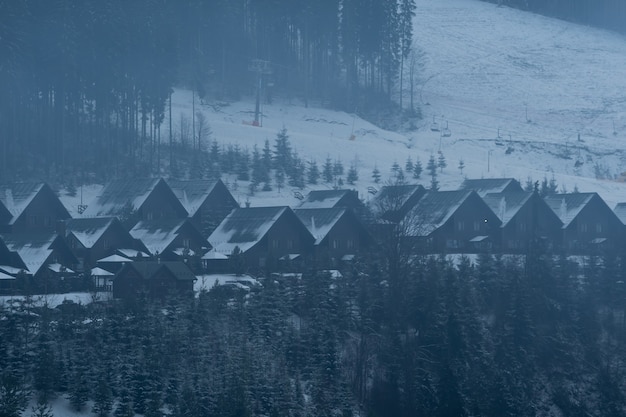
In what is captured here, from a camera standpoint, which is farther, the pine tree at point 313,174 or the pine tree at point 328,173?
the pine tree at point 328,173

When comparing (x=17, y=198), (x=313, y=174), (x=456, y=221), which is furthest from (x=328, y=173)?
(x=17, y=198)

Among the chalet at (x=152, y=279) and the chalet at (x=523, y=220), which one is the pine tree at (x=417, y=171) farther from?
the chalet at (x=152, y=279)

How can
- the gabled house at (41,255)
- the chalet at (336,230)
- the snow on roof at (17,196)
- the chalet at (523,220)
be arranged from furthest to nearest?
the chalet at (523,220)
the chalet at (336,230)
the snow on roof at (17,196)
the gabled house at (41,255)

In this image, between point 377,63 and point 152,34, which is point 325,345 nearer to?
point 152,34

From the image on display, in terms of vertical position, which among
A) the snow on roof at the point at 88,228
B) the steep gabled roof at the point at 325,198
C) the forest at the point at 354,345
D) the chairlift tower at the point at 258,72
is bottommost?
the forest at the point at 354,345

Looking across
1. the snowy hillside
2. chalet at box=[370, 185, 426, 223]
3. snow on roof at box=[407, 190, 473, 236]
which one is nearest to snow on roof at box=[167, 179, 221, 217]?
the snowy hillside

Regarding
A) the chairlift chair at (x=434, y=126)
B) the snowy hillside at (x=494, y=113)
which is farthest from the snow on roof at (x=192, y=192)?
the chairlift chair at (x=434, y=126)

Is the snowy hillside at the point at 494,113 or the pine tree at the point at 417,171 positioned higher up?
the snowy hillside at the point at 494,113
